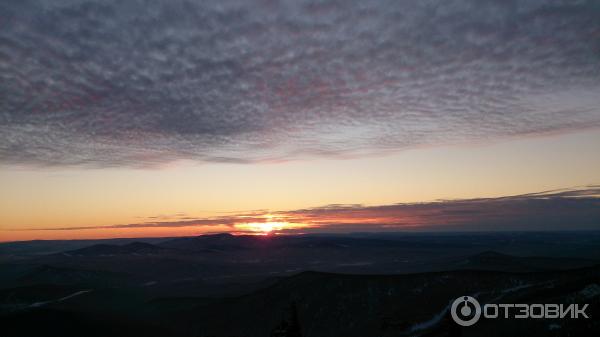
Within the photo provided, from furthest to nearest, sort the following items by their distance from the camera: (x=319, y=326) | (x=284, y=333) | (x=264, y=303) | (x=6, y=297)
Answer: (x=6, y=297) < (x=264, y=303) < (x=319, y=326) < (x=284, y=333)

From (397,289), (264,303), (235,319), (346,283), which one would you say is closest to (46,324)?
(235,319)

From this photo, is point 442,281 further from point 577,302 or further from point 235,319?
point 235,319

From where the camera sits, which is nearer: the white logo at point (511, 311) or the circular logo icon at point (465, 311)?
the white logo at point (511, 311)

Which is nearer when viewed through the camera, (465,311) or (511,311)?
(511,311)

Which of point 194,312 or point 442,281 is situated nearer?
point 442,281

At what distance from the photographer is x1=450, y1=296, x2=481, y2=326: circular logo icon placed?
7469 centimetres

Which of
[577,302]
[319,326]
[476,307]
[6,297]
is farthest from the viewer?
[6,297]

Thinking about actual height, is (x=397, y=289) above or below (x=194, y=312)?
above

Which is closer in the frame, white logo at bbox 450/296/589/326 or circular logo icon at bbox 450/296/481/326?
white logo at bbox 450/296/589/326

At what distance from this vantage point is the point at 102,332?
117 metres

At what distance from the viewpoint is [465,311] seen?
81062mm

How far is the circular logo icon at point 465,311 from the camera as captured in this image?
245 ft

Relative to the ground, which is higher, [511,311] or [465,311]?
[511,311]

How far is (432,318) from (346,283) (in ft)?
128
